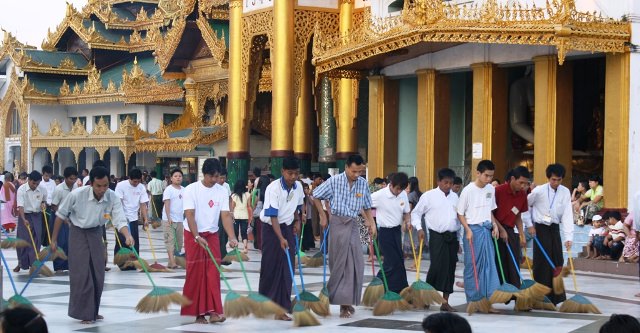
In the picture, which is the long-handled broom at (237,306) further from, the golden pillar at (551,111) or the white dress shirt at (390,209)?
the golden pillar at (551,111)

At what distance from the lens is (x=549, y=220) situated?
1336 centimetres

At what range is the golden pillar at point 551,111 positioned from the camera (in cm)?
2034

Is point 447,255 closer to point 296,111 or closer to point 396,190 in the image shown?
point 396,190

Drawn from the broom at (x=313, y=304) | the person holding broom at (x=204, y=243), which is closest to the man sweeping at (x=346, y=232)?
the broom at (x=313, y=304)

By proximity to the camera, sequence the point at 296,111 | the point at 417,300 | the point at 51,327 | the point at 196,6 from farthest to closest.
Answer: the point at 196,6 < the point at 296,111 < the point at 417,300 < the point at 51,327

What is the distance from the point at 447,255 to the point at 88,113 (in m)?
33.2

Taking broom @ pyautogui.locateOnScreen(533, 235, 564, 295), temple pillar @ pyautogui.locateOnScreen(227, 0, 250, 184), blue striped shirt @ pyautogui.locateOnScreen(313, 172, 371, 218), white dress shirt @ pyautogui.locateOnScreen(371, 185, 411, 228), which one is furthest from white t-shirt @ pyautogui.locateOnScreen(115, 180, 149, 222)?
temple pillar @ pyautogui.locateOnScreen(227, 0, 250, 184)

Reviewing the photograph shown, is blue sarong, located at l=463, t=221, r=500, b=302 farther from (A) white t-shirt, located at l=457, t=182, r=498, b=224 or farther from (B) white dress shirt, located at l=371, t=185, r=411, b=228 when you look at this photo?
(B) white dress shirt, located at l=371, t=185, r=411, b=228

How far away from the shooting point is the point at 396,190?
13625 millimetres

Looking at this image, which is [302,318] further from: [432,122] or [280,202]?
[432,122]

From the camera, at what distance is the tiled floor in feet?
38.5

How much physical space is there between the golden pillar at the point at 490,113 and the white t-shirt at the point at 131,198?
6.67 meters

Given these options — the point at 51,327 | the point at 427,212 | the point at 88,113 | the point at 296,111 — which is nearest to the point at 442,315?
the point at 51,327

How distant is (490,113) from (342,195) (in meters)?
9.36
